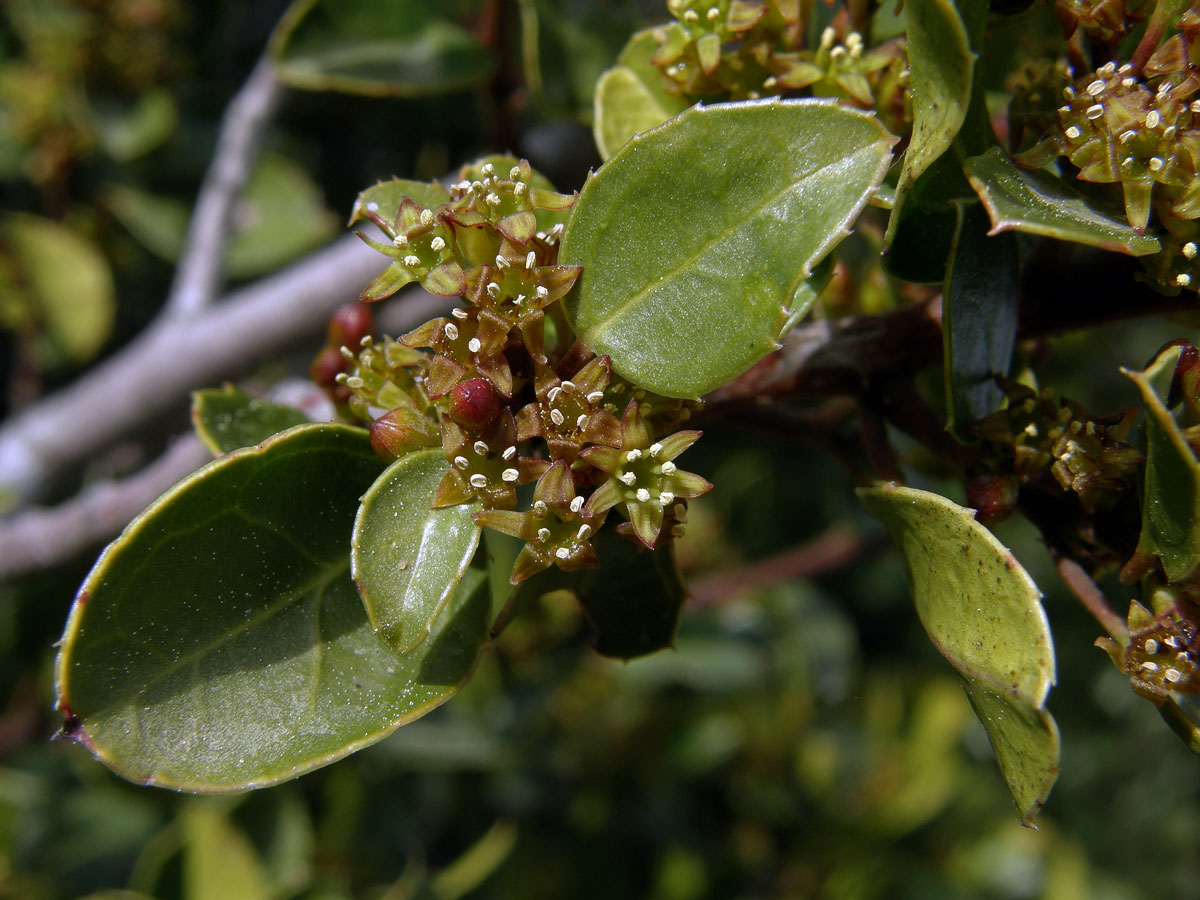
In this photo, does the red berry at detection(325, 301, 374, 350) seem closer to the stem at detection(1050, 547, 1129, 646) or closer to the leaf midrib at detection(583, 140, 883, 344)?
the leaf midrib at detection(583, 140, 883, 344)

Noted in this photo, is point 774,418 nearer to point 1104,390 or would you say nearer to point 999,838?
point 999,838

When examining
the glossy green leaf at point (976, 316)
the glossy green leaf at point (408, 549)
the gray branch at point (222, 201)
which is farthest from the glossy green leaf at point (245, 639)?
the gray branch at point (222, 201)

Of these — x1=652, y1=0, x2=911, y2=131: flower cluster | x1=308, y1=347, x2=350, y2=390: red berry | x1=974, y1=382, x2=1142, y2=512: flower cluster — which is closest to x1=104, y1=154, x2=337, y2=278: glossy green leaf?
x1=308, y1=347, x2=350, y2=390: red berry

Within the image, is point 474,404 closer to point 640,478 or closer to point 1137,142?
point 640,478

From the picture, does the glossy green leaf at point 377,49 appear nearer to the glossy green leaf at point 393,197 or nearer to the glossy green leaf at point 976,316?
the glossy green leaf at point 393,197

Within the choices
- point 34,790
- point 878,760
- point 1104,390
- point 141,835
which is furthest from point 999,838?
point 34,790

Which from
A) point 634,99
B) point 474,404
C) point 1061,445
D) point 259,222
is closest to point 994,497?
point 1061,445

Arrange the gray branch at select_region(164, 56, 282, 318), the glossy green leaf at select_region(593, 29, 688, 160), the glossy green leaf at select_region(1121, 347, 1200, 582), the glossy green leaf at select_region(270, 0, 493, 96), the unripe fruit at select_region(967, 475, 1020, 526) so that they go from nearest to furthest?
1. the glossy green leaf at select_region(1121, 347, 1200, 582)
2. the unripe fruit at select_region(967, 475, 1020, 526)
3. the glossy green leaf at select_region(593, 29, 688, 160)
4. the glossy green leaf at select_region(270, 0, 493, 96)
5. the gray branch at select_region(164, 56, 282, 318)
